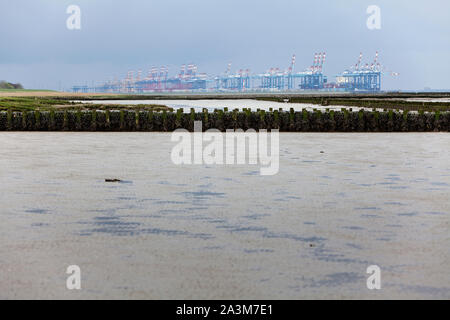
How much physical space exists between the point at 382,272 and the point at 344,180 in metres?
9.20

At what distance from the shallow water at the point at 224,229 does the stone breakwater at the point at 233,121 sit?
55.9 ft

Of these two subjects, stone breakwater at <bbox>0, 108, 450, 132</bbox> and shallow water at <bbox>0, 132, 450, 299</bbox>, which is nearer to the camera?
shallow water at <bbox>0, 132, 450, 299</bbox>

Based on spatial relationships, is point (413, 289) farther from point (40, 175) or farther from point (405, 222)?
point (40, 175)

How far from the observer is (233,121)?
39.3m

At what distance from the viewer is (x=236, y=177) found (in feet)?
59.9

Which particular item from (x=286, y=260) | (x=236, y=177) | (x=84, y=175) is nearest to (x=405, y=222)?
(x=286, y=260)

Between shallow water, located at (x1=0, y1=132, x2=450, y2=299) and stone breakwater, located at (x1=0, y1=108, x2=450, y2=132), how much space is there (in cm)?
1705

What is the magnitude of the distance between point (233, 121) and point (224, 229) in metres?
28.3

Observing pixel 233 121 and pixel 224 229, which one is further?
pixel 233 121

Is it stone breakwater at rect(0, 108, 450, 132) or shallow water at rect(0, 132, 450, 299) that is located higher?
stone breakwater at rect(0, 108, 450, 132)

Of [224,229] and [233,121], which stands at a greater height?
[233,121]

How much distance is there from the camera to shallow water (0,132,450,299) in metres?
7.97

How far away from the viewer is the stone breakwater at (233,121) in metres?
39.1

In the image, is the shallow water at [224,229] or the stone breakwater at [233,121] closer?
the shallow water at [224,229]
